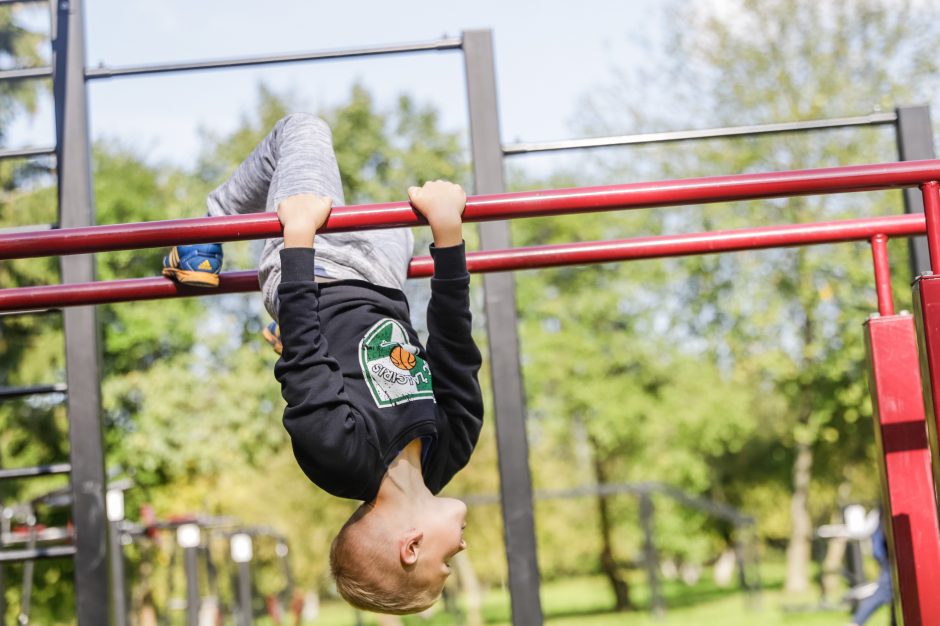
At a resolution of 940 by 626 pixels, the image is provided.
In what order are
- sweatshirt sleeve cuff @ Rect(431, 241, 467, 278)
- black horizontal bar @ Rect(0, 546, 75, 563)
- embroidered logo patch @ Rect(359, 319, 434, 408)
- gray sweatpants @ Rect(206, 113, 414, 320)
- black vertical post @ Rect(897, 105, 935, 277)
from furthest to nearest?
black horizontal bar @ Rect(0, 546, 75, 563) → black vertical post @ Rect(897, 105, 935, 277) → gray sweatpants @ Rect(206, 113, 414, 320) → embroidered logo patch @ Rect(359, 319, 434, 408) → sweatshirt sleeve cuff @ Rect(431, 241, 467, 278)

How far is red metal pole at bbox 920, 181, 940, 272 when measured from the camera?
6.31 ft

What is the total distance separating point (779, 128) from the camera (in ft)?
11.0

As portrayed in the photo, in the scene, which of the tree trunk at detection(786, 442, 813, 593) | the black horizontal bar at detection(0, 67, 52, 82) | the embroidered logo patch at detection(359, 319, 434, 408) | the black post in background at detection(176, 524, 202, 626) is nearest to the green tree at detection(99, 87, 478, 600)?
the tree trunk at detection(786, 442, 813, 593)

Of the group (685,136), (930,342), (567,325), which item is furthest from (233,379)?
(930,342)

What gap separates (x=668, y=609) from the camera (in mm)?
19109

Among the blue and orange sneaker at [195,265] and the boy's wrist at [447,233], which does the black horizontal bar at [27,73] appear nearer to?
the blue and orange sneaker at [195,265]

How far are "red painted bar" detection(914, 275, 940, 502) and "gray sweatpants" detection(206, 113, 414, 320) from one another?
43.6 inches

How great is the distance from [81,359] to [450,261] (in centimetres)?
141

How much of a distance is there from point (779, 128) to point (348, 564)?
1.95 metres

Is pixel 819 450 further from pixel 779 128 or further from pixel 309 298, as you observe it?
pixel 309 298

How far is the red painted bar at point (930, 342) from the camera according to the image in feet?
5.95

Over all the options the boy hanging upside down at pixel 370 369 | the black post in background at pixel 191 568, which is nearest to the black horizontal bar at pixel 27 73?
the boy hanging upside down at pixel 370 369

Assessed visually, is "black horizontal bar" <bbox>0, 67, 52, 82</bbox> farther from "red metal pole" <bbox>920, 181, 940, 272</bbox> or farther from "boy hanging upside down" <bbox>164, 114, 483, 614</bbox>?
"red metal pole" <bbox>920, 181, 940, 272</bbox>

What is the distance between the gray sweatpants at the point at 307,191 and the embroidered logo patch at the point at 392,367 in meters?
0.19
